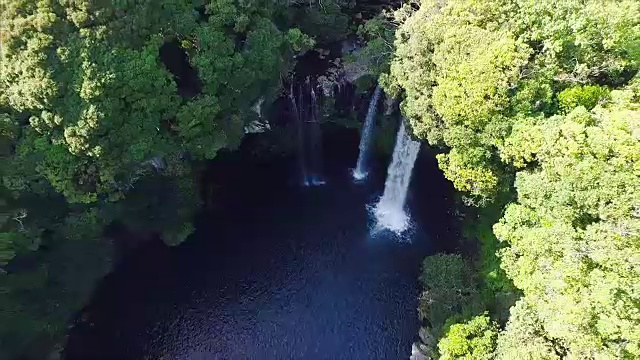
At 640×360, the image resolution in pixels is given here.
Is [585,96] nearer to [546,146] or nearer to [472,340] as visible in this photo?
[546,146]

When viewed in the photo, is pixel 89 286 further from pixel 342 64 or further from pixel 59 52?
pixel 342 64

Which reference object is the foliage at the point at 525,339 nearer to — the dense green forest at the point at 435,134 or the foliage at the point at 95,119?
the dense green forest at the point at 435,134

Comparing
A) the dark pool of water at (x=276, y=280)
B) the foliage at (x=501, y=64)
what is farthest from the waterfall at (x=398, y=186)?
the foliage at (x=501, y=64)

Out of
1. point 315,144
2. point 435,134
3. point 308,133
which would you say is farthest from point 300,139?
point 435,134

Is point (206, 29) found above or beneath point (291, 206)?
above

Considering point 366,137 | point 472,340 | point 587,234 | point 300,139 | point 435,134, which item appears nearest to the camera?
point 587,234

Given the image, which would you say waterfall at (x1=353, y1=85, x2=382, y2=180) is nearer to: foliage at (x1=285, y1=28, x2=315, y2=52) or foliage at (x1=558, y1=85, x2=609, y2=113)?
foliage at (x1=285, y1=28, x2=315, y2=52)

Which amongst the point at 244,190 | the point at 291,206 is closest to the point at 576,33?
the point at 291,206

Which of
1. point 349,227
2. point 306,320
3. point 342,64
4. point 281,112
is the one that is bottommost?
point 306,320
